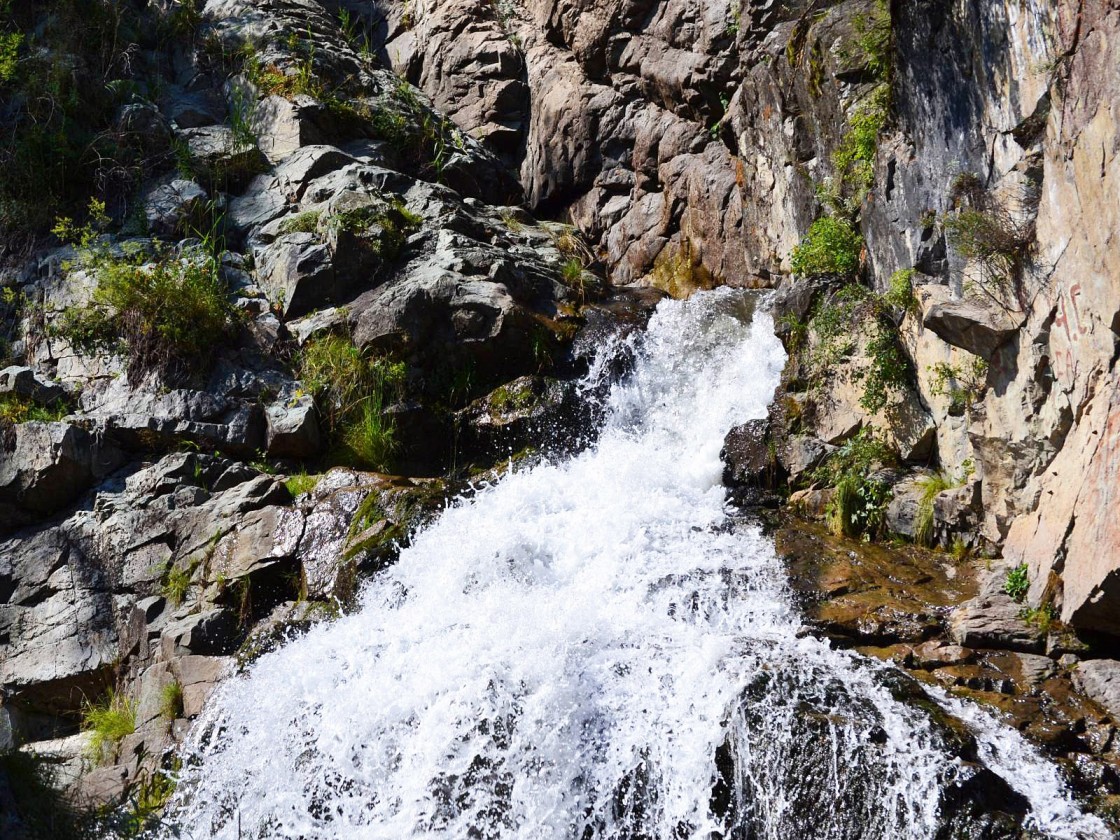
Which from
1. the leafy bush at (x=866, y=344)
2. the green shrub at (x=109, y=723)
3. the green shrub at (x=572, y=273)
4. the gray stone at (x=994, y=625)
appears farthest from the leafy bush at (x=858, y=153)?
the green shrub at (x=109, y=723)

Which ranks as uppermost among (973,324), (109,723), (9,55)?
(9,55)

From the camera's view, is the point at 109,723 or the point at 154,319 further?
the point at 154,319

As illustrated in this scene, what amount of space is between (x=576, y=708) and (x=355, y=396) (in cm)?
464

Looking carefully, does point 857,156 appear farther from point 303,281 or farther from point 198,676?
point 198,676

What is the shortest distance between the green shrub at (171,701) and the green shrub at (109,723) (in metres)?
0.30

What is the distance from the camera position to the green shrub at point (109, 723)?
707 centimetres

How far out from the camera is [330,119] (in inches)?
486

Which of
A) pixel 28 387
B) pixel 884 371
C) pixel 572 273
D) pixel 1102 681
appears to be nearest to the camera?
pixel 1102 681

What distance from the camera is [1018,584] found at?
223 inches

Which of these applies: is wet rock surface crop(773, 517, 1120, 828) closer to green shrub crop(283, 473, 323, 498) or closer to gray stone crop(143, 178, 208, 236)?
green shrub crop(283, 473, 323, 498)

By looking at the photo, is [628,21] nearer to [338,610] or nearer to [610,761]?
[338,610]

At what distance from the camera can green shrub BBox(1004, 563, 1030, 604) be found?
563 cm

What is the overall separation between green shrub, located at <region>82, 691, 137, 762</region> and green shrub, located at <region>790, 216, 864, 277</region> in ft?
21.4

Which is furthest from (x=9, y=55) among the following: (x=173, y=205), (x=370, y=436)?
(x=370, y=436)
